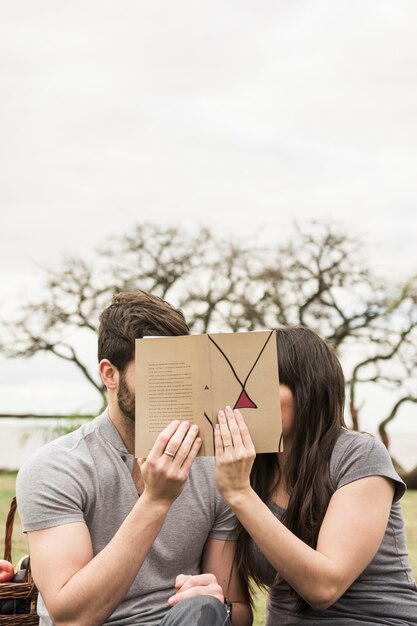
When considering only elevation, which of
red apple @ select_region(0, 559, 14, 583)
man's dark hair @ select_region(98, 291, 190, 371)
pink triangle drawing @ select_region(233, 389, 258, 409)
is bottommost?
red apple @ select_region(0, 559, 14, 583)

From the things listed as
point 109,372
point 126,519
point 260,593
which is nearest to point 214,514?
point 126,519

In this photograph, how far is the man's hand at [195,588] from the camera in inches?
99.2

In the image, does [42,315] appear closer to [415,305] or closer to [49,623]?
[415,305]

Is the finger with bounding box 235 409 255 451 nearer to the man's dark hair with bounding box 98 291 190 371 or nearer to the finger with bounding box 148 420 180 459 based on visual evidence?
the finger with bounding box 148 420 180 459

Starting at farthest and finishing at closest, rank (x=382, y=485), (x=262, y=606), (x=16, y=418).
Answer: (x=16, y=418) < (x=262, y=606) < (x=382, y=485)

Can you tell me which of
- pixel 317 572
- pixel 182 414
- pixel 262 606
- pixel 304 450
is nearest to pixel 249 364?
pixel 182 414

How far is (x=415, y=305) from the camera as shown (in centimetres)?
1451

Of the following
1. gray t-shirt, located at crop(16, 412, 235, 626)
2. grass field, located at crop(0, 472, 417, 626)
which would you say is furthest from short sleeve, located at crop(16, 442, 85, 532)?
grass field, located at crop(0, 472, 417, 626)

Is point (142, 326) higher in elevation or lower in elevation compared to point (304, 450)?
higher

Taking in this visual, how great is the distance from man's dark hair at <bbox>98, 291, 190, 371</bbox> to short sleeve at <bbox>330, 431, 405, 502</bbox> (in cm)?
68

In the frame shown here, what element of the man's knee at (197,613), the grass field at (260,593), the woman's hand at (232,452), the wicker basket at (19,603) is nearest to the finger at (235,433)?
the woman's hand at (232,452)

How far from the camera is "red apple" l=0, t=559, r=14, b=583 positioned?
116 inches

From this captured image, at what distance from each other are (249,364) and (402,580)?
911mm

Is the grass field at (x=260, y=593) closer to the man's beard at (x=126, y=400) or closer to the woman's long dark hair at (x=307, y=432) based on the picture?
the woman's long dark hair at (x=307, y=432)
